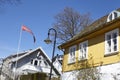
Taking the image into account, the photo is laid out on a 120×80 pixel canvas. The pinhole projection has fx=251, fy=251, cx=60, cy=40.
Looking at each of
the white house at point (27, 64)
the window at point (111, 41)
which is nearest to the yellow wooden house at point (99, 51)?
the window at point (111, 41)

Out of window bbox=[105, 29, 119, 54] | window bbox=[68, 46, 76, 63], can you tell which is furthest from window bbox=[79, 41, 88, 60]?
window bbox=[105, 29, 119, 54]

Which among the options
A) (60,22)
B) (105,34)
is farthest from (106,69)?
(60,22)

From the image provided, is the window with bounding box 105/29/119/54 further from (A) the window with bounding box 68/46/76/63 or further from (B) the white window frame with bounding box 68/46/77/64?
(A) the window with bounding box 68/46/76/63

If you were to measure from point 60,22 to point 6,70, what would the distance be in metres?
12.2

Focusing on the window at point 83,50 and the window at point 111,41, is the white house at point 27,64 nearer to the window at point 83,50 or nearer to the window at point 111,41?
the window at point 83,50

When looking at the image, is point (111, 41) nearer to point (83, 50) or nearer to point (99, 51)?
point (99, 51)

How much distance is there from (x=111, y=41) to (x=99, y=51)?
145 centimetres

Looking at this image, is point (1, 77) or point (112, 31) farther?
point (1, 77)

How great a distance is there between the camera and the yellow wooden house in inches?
675

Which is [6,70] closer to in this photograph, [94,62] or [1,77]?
[1,77]

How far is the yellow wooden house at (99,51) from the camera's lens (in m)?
17.2

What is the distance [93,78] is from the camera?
18.7 meters

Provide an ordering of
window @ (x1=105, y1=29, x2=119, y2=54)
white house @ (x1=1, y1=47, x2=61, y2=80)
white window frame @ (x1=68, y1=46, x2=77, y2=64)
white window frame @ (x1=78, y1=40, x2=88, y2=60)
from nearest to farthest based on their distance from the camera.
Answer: window @ (x1=105, y1=29, x2=119, y2=54) → white window frame @ (x1=78, y1=40, x2=88, y2=60) → white window frame @ (x1=68, y1=46, x2=77, y2=64) → white house @ (x1=1, y1=47, x2=61, y2=80)

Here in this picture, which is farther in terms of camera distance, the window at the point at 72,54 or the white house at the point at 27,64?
the white house at the point at 27,64
